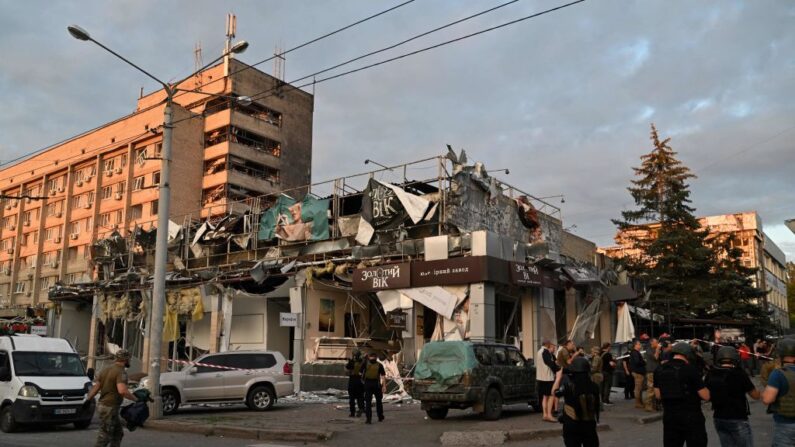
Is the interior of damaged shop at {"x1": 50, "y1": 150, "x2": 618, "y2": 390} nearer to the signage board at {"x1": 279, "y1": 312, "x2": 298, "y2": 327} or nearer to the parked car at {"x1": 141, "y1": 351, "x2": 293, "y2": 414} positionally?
the signage board at {"x1": 279, "y1": 312, "x2": 298, "y2": 327}

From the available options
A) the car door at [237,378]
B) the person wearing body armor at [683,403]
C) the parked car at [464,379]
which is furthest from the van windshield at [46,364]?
the person wearing body armor at [683,403]

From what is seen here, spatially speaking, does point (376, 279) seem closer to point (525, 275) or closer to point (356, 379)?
point (525, 275)

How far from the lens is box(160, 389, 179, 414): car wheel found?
17972 millimetres

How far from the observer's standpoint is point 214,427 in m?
14.4

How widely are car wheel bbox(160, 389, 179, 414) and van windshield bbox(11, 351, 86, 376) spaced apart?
2587mm

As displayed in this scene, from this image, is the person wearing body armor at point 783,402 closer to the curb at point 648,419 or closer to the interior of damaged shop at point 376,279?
the curb at point 648,419

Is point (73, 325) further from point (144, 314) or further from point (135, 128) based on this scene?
point (135, 128)

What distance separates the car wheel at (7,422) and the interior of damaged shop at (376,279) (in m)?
10.5

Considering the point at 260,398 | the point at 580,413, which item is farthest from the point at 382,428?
the point at 580,413

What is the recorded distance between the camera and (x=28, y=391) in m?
14.2

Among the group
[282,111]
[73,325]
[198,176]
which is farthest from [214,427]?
[282,111]

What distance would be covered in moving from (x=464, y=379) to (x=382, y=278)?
30.2ft

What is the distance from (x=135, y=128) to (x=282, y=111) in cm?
1326

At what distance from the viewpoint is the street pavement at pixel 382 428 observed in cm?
1250
